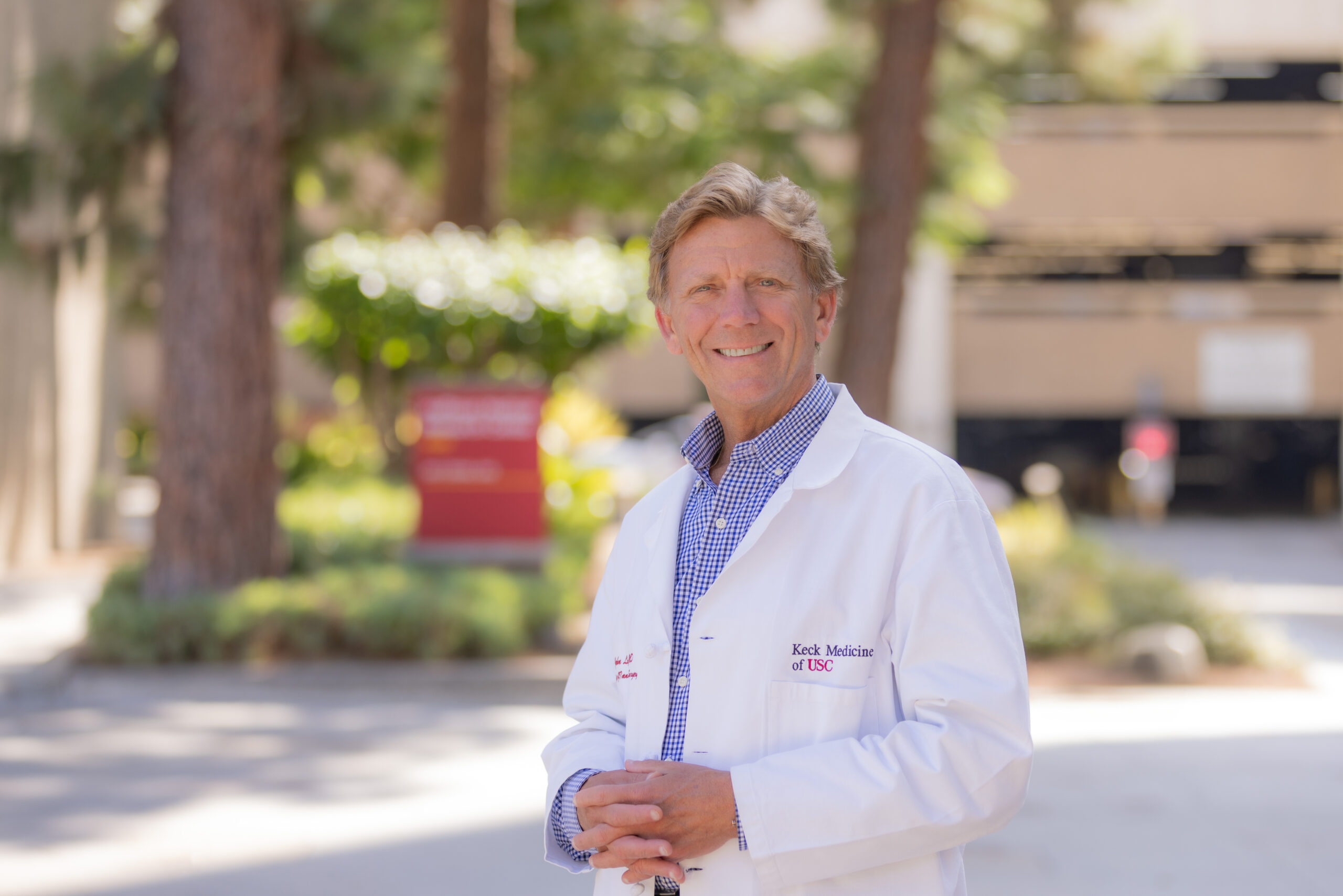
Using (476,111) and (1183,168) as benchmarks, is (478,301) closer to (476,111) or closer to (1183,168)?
(476,111)

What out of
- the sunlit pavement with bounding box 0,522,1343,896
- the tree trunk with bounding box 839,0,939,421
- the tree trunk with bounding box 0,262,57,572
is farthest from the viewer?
the tree trunk with bounding box 0,262,57,572

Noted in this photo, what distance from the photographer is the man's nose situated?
2041 millimetres

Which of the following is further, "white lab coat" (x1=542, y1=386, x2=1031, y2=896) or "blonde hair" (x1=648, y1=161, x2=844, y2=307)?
"blonde hair" (x1=648, y1=161, x2=844, y2=307)

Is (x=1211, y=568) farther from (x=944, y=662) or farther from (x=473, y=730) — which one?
(x=944, y=662)

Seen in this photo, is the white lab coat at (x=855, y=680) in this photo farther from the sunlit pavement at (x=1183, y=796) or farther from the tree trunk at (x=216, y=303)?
the tree trunk at (x=216, y=303)

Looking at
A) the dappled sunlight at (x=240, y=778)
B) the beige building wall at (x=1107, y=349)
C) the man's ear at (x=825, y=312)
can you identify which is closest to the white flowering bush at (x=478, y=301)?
the dappled sunlight at (x=240, y=778)

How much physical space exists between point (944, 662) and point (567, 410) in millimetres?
16101

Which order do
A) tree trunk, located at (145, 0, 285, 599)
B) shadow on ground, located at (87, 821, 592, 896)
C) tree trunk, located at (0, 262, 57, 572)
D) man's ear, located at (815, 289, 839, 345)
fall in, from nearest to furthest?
man's ear, located at (815, 289, 839, 345) → shadow on ground, located at (87, 821, 592, 896) → tree trunk, located at (145, 0, 285, 599) → tree trunk, located at (0, 262, 57, 572)

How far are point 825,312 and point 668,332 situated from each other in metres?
0.28

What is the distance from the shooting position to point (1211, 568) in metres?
17.5

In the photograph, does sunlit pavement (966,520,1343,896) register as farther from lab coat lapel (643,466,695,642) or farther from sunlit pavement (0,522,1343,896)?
lab coat lapel (643,466,695,642)

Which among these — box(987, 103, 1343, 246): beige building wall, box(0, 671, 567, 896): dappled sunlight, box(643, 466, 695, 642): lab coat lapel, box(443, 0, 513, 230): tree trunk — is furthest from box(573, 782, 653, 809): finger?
box(987, 103, 1343, 246): beige building wall

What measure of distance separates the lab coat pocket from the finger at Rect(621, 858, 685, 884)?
0.73 feet

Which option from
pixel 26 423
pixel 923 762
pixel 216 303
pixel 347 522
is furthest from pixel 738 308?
pixel 26 423
